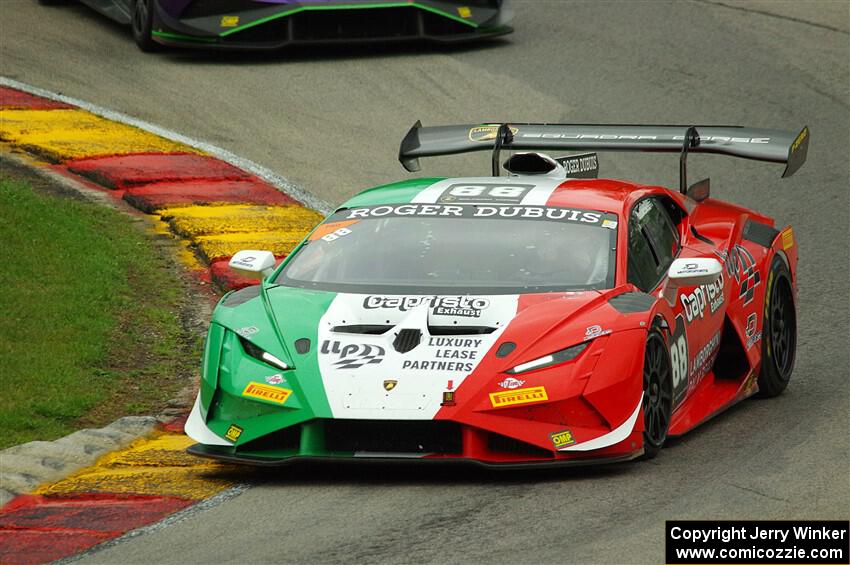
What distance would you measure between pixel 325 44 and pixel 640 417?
10457mm

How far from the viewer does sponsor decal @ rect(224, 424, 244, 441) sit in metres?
7.45

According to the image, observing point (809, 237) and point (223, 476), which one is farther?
point (809, 237)

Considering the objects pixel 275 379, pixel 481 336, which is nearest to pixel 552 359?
pixel 481 336

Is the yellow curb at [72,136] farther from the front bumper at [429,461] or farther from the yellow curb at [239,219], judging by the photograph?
the front bumper at [429,461]

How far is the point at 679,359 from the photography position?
810 centimetres

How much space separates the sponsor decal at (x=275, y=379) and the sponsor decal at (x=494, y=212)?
146cm

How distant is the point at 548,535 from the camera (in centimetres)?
643

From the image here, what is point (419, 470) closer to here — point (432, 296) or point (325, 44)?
→ point (432, 296)

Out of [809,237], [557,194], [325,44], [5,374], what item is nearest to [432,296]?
[557,194]

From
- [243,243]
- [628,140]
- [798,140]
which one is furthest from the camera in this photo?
[243,243]

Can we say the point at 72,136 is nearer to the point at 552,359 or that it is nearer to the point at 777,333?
the point at 777,333

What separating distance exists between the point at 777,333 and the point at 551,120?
20.0ft

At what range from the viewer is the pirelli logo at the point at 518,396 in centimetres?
713

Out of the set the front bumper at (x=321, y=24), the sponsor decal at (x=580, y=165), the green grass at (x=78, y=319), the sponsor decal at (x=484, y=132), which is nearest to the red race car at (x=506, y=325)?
the sponsor decal at (x=580, y=165)
